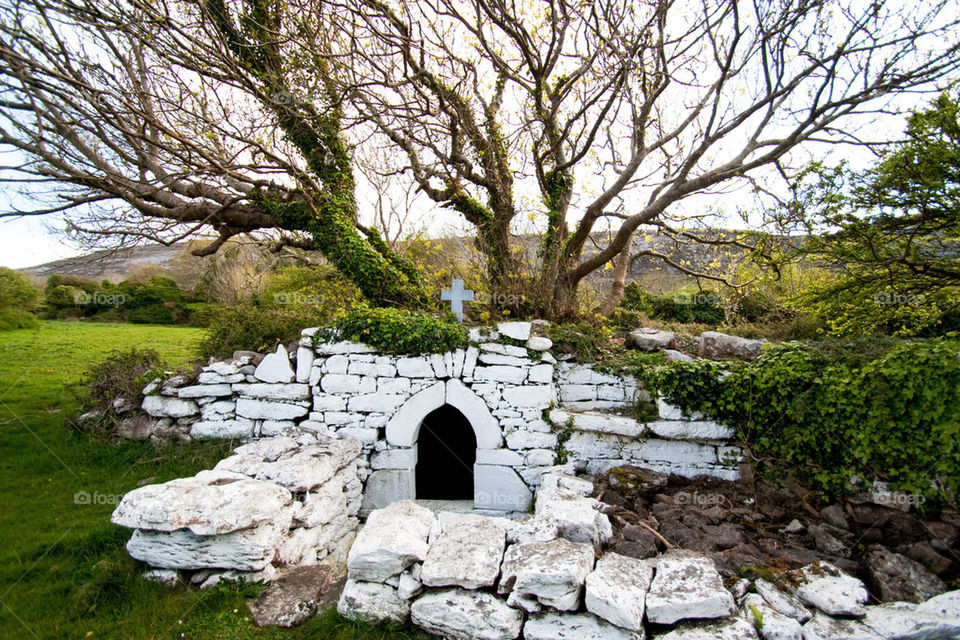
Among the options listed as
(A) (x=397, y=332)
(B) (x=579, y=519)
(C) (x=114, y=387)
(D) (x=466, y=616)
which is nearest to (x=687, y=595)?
(B) (x=579, y=519)

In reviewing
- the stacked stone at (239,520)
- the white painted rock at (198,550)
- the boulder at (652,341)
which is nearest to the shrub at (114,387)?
the stacked stone at (239,520)

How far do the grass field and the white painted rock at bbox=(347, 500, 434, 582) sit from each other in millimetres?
368

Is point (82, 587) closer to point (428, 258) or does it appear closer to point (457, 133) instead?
point (457, 133)

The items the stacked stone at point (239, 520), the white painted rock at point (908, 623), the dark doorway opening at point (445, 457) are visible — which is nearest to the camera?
the white painted rock at point (908, 623)

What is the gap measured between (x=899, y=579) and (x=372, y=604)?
408 centimetres

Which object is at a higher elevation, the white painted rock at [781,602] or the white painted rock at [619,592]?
the white painted rock at [619,592]

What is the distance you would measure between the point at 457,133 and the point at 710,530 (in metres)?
6.78

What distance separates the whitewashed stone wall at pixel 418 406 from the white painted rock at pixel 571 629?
2.75 m

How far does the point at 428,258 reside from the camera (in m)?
→ 11.2

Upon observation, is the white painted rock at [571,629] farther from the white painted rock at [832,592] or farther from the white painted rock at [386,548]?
the white painted rock at [832,592]

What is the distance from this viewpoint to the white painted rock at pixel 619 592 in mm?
2850

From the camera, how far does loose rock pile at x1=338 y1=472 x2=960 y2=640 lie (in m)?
2.84

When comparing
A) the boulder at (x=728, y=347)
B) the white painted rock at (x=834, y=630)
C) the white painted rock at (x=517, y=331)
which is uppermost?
the white painted rock at (x=517, y=331)

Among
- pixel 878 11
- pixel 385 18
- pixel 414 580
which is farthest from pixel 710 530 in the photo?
pixel 385 18
